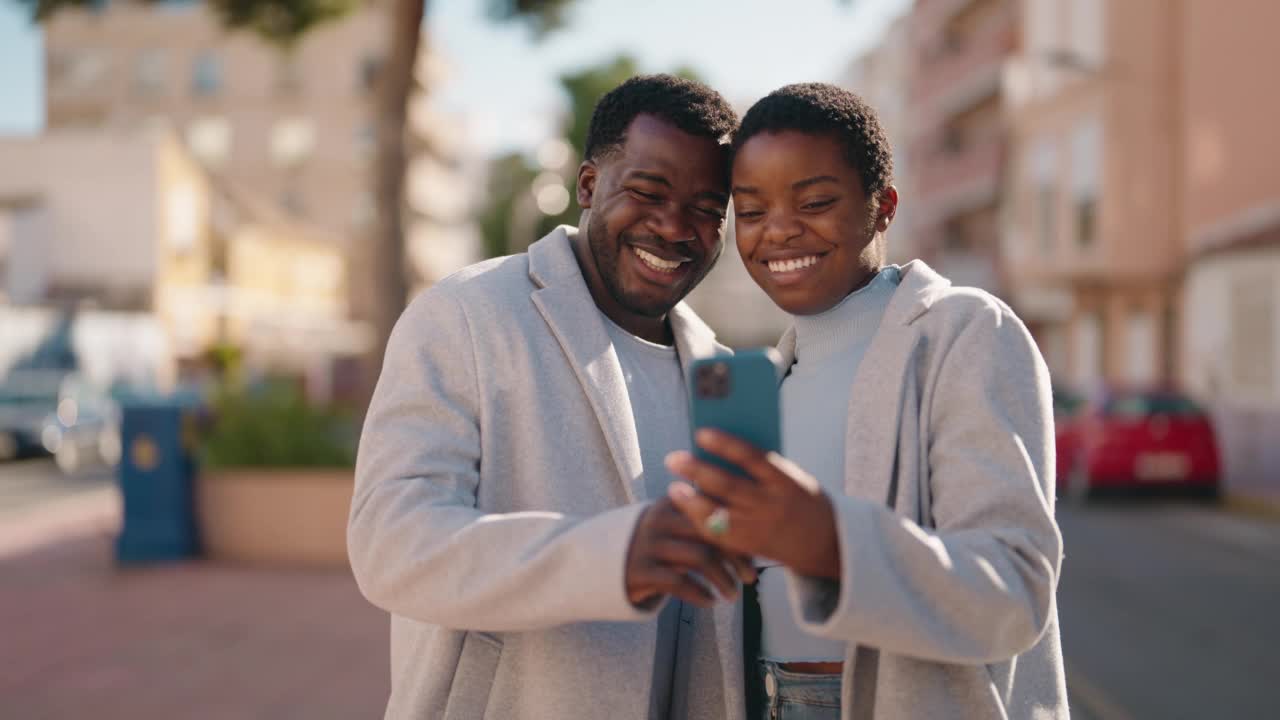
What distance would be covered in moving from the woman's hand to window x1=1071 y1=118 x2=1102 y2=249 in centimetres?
2542

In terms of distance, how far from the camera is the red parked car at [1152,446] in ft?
48.9

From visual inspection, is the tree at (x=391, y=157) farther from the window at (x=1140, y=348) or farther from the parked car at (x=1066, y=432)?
the window at (x=1140, y=348)

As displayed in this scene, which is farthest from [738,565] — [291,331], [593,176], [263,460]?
[291,331]

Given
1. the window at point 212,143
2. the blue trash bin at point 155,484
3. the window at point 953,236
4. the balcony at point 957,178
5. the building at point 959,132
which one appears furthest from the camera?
the window at point 212,143

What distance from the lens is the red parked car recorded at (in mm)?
14898

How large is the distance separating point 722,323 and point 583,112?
17140 millimetres

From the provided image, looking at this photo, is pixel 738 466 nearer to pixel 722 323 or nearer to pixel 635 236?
pixel 635 236

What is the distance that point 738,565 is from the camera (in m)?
1.47

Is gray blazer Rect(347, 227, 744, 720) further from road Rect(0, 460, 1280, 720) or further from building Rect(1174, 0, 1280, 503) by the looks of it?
building Rect(1174, 0, 1280, 503)

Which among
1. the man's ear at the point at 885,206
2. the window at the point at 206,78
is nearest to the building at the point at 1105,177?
the man's ear at the point at 885,206

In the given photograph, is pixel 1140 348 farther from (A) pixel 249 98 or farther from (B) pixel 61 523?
(A) pixel 249 98

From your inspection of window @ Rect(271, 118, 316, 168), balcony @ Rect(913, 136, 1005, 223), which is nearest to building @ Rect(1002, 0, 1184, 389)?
balcony @ Rect(913, 136, 1005, 223)

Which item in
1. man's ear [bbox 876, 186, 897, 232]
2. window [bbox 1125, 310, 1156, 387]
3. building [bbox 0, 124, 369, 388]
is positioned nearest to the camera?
man's ear [bbox 876, 186, 897, 232]

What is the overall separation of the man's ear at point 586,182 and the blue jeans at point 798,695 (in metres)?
0.86
